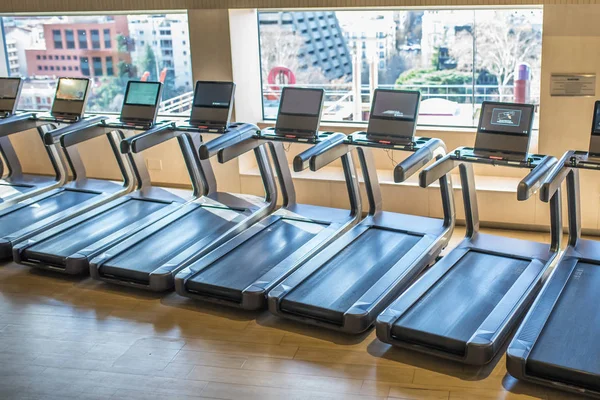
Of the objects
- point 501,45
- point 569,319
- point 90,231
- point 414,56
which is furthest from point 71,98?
point 569,319

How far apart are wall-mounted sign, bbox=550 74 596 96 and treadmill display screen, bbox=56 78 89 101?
4.68m

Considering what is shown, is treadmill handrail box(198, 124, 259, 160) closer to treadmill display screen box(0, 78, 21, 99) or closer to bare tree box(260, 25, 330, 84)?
bare tree box(260, 25, 330, 84)

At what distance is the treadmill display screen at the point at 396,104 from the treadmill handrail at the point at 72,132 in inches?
115

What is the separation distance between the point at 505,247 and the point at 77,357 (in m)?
3.24

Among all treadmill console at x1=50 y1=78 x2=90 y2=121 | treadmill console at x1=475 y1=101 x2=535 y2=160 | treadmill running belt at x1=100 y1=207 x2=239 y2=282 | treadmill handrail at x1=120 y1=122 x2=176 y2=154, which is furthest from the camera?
treadmill console at x1=50 y1=78 x2=90 y2=121

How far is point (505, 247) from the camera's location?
5.77 meters

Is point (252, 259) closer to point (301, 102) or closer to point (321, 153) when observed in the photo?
point (321, 153)

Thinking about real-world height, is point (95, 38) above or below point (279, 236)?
above

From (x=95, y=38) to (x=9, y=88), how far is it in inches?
45.7

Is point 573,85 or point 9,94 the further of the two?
point 9,94

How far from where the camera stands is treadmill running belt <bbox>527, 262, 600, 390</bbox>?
161 inches

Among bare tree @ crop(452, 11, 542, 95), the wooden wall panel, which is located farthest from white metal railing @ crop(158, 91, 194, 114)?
bare tree @ crop(452, 11, 542, 95)

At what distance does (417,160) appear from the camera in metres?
5.70

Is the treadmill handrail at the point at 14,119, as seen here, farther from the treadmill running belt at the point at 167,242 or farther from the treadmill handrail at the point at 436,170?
the treadmill handrail at the point at 436,170
